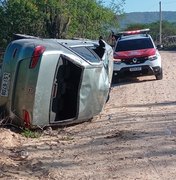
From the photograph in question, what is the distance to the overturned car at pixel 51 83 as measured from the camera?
828cm

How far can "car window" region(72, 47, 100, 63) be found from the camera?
9230 millimetres

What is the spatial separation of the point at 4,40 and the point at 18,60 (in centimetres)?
1701

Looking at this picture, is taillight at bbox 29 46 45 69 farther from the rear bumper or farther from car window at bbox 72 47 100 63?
the rear bumper

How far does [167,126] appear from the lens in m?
8.45

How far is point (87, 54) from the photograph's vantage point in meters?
9.45

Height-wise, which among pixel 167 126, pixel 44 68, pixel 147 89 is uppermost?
pixel 44 68

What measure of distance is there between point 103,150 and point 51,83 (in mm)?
1940

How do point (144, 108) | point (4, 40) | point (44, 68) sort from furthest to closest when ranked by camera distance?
1. point (4, 40)
2. point (144, 108)
3. point (44, 68)

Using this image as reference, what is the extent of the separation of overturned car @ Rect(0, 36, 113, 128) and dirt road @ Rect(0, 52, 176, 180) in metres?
0.31

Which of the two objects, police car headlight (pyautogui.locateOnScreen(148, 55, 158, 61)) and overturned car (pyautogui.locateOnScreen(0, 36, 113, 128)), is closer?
overturned car (pyautogui.locateOnScreen(0, 36, 113, 128))

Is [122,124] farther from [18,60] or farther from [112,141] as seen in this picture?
[18,60]

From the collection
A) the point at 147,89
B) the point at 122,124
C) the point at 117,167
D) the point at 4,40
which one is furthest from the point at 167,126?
the point at 4,40

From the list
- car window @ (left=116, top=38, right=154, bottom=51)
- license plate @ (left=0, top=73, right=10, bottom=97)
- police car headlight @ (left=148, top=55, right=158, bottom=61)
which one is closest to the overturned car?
license plate @ (left=0, top=73, right=10, bottom=97)

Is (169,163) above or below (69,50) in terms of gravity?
below
